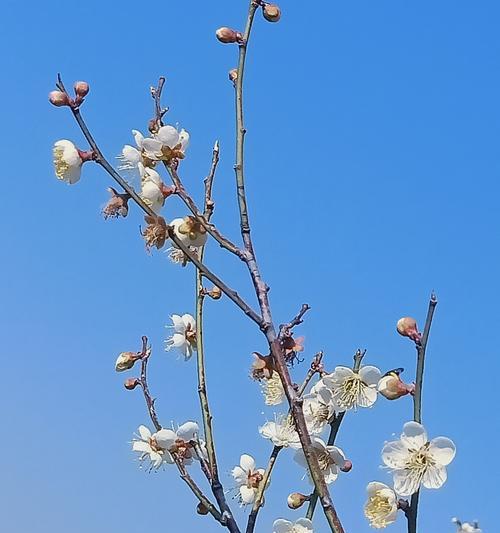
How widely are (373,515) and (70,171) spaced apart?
100 centimetres

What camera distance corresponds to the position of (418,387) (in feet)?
4.86

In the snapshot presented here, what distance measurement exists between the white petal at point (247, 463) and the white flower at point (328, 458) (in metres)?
0.37

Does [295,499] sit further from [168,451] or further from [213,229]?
[213,229]

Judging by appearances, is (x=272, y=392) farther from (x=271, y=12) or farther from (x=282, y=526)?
(x=271, y=12)

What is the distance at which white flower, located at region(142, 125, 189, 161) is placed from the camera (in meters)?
1.83

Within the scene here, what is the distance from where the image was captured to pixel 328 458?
1776mm

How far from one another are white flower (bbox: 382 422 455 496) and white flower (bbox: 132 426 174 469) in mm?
572

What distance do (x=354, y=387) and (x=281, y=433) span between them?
247mm

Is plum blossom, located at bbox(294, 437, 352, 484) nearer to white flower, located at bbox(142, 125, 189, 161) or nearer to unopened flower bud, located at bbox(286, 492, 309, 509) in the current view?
unopened flower bud, located at bbox(286, 492, 309, 509)

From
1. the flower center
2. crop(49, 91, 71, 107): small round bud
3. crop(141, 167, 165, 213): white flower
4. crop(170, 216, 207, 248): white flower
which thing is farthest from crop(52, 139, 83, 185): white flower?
crop(170, 216, 207, 248): white flower

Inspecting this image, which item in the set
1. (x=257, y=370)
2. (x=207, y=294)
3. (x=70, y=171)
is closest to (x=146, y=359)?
(x=207, y=294)

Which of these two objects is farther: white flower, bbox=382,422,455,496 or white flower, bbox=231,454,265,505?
white flower, bbox=231,454,265,505

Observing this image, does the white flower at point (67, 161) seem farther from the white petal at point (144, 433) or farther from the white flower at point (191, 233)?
the white petal at point (144, 433)

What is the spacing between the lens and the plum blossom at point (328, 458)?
69.0 inches
